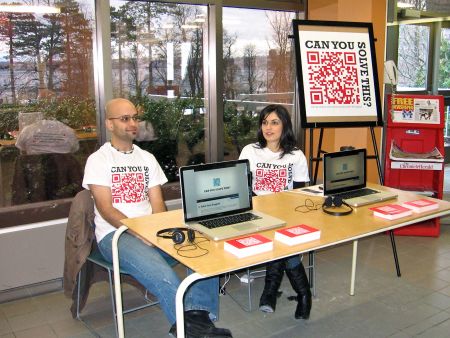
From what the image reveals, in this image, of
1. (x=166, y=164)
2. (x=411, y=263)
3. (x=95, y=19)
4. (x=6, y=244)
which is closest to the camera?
(x=6, y=244)

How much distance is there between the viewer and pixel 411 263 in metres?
3.63

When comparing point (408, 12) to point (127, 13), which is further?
point (408, 12)

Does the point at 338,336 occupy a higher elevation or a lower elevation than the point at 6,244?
lower

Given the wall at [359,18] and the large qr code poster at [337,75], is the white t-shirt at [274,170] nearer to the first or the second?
the large qr code poster at [337,75]

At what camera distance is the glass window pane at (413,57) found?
5.02m

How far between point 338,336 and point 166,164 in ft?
6.85

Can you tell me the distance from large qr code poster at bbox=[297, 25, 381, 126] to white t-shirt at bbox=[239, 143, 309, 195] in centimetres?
53

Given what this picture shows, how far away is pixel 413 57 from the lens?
17.3 ft

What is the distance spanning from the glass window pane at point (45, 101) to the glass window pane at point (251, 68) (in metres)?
1.28

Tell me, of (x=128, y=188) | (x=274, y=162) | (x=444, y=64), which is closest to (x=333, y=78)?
(x=274, y=162)

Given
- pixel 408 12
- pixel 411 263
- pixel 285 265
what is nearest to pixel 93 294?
pixel 285 265

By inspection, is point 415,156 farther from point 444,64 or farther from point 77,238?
point 77,238

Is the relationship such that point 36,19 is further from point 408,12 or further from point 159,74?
point 408,12

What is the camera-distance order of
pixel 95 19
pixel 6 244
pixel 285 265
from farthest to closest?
pixel 95 19
pixel 6 244
pixel 285 265
